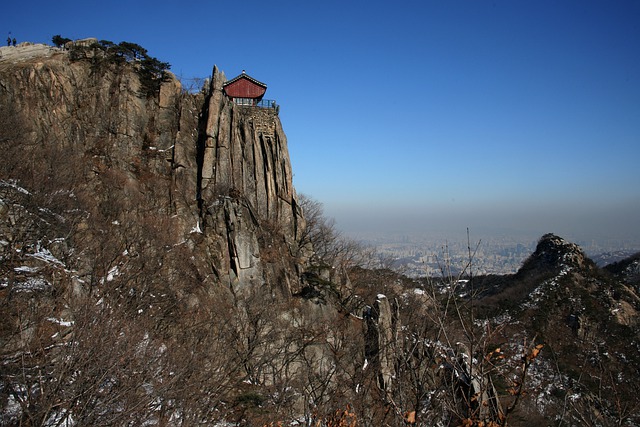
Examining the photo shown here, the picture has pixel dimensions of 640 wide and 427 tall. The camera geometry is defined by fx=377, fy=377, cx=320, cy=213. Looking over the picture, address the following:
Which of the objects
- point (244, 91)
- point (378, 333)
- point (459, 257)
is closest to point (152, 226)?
point (244, 91)

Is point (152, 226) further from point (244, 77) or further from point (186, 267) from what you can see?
point (244, 77)

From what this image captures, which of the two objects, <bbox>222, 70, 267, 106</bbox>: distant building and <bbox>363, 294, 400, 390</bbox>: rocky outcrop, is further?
<bbox>222, 70, 267, 106</bbox>: distant building

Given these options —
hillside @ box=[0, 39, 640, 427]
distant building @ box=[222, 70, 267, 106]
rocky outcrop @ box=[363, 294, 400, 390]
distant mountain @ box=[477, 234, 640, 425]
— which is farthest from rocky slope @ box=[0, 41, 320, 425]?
distant mountain @ box=[477, 234, 640, 425]

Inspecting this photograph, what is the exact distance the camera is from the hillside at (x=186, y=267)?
14141 millimetres

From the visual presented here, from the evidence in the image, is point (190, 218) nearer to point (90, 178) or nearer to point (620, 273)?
point (90, 178)

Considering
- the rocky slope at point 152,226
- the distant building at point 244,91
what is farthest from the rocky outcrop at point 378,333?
Result: the distant building at point 244,91

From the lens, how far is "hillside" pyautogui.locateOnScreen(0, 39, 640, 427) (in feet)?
46.4

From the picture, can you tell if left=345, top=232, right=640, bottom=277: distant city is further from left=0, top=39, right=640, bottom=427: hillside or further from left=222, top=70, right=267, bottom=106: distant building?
left=222, top=70, right=267, bottom=106: distant building

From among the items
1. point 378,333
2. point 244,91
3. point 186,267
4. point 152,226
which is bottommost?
point 378,333

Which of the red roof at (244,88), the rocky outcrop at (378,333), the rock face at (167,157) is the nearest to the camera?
the rocky outcrop at (378,333)

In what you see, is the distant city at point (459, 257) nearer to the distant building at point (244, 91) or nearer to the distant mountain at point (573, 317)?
the distant mountain at point (573, 317)

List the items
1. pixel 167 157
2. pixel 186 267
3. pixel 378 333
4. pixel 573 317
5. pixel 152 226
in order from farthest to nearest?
pixel 573 317 → pixel 167 157 → pixel 378 333 → pixel 152 226 → pixel 186 267

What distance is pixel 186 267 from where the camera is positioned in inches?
933

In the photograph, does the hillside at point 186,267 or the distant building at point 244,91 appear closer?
the hillside at point 186,267
